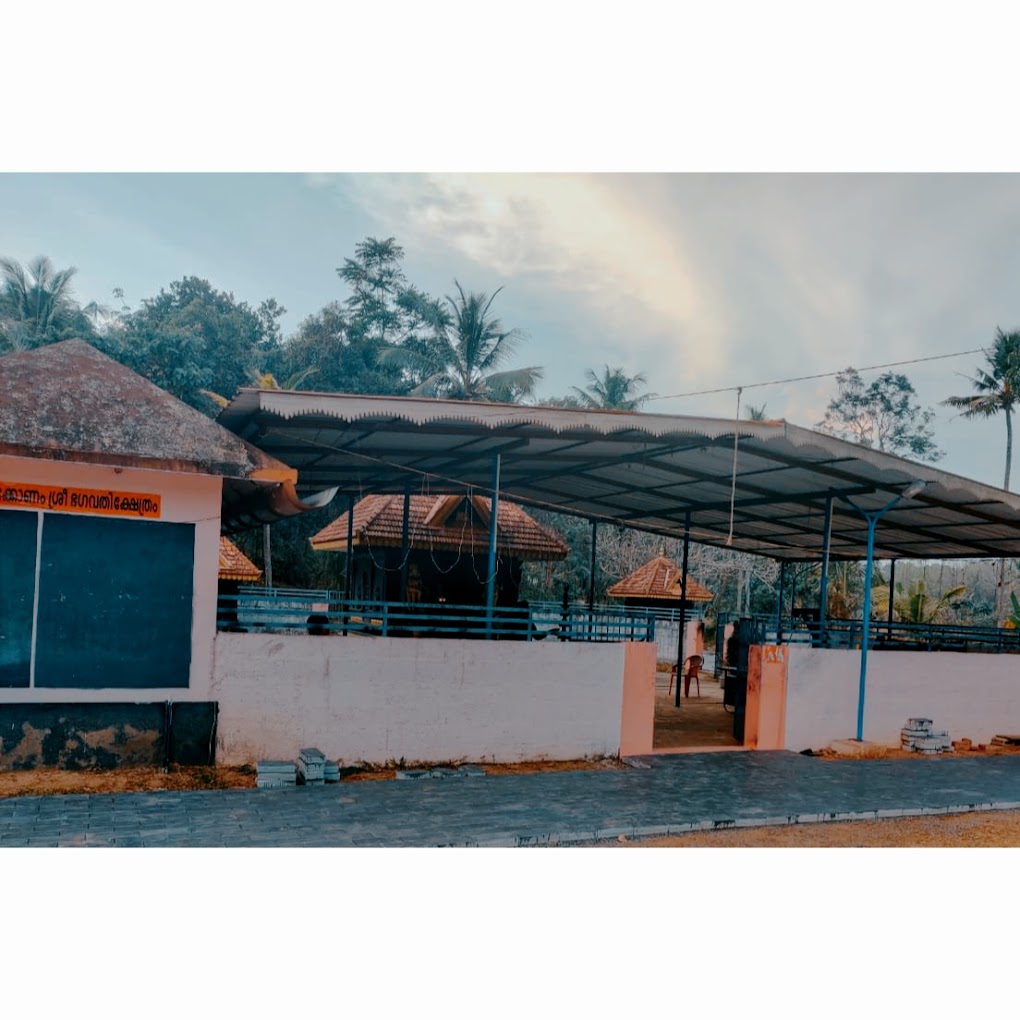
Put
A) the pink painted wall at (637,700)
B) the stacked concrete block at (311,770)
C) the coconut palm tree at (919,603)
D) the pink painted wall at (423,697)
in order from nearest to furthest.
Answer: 1. the stacked concrete block at (311,770)
2. the pink painted wall at (423,697)
3. the pink painted wall at (637,700)
4. the coconut palm tree at (919,603)

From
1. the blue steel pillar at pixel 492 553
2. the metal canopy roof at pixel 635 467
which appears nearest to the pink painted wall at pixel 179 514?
the metal canopy roof at pixel 635 467

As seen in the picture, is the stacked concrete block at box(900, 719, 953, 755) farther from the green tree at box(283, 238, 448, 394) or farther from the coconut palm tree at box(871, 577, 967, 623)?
the green tree at box(283, 238, 448, 394)

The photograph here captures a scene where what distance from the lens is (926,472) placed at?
12289 millimetres

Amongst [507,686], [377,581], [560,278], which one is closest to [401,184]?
[560,278]

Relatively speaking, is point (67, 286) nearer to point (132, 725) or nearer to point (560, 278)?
point (560, 278)

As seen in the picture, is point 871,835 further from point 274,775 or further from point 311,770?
point 274,775

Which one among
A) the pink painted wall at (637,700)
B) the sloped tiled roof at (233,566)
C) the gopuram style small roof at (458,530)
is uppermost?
the gopuram style small roof at (458,530)

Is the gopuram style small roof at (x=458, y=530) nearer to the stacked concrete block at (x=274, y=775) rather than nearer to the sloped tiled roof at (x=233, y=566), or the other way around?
the sloped tiled roof at (x=233, y=566)

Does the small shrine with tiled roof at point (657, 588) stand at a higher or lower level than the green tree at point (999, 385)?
lower

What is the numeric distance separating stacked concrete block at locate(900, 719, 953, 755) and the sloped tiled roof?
41.5 feet

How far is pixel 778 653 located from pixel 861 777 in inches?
90.2

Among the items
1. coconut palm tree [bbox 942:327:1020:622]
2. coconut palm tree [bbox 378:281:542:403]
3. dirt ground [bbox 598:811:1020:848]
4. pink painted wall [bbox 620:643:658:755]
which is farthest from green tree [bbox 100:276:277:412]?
coconut palm tree [bbox 942:327:1020:622]

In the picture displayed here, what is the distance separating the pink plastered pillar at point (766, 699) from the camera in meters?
13.1

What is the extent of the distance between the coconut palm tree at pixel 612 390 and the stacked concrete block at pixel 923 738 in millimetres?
22650
